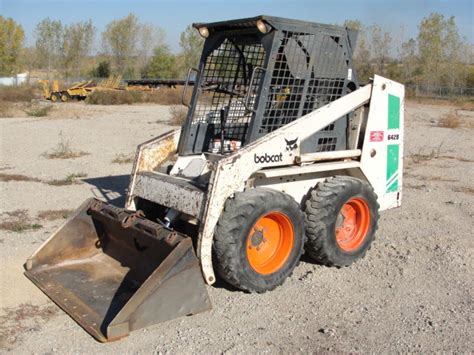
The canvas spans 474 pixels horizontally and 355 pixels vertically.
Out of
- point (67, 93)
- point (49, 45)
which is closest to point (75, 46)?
point (49, 45)

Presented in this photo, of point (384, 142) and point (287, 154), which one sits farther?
point (384, 142)

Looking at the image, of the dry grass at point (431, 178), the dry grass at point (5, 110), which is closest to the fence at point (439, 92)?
the dry grass at point (5, 110)

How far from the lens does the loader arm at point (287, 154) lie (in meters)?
4.50

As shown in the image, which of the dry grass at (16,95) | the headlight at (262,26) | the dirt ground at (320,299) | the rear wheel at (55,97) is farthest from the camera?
the rear wheel at (55,97)

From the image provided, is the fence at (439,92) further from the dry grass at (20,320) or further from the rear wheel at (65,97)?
the dry grass at (20,320)

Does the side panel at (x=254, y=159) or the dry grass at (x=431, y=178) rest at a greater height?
the side panel at (x=254, y=159)

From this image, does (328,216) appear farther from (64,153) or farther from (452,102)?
(452,102)

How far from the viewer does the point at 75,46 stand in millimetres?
62969

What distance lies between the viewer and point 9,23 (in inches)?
2243

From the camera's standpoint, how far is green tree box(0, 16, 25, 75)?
5291 cm

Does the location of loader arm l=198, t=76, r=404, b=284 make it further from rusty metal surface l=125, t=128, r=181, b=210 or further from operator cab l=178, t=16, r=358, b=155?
rusty metal surface l=125, t=128, r=181, b=210

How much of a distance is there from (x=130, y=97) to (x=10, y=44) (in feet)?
92.1

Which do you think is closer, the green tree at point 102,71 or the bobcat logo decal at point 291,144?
the bobcat logo decal at point 291,144

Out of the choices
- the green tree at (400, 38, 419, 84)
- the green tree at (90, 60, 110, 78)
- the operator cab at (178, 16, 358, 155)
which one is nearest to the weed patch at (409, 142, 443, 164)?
the operator cab at (178, 16, 358, 155)
